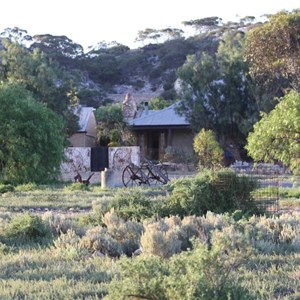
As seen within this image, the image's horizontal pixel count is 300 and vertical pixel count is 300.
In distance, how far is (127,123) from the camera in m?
45.5

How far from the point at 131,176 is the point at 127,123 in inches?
837

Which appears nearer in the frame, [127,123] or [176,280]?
[176,280]

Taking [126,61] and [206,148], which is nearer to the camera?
[206,148]

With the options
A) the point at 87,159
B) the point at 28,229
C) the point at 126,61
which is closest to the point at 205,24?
the point at 126,61

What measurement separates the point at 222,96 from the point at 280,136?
24893 millimetres

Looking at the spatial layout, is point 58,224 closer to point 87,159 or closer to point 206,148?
point 206,148

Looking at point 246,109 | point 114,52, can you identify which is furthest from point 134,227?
point 114,52

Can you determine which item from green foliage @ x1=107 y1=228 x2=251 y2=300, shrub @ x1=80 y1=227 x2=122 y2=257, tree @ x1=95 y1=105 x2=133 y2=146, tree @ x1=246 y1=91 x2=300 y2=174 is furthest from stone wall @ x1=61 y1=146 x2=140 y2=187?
green foliage @ x1=107 y1=228 x2=251 y2=300

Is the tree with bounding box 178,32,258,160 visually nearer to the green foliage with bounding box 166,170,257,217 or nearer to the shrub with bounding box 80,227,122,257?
the green foliage with bounding box 166,170,257,217

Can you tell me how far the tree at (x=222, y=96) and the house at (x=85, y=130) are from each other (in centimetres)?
1050

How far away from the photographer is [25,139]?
2489 centimetres

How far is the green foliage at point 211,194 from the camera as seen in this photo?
12.3m

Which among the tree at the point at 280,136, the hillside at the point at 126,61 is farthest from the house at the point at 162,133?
the hillside at the point at 126,61

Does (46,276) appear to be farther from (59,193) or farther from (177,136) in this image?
(177,136)
